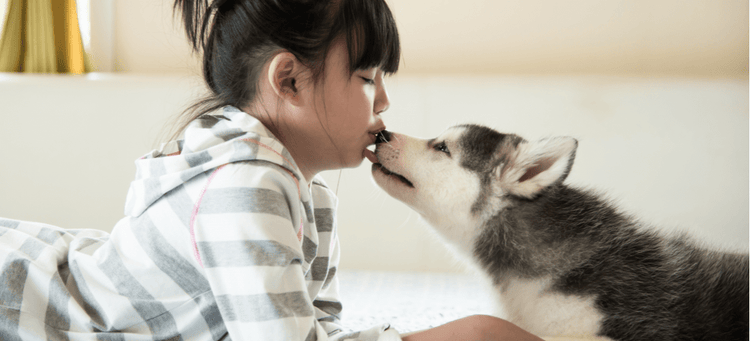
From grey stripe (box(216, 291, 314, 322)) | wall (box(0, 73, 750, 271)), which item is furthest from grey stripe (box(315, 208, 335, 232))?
wall (box(0, 73, 750, 271))

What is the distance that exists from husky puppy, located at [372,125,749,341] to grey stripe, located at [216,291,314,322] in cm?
41

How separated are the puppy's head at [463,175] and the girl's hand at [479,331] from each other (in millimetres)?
324

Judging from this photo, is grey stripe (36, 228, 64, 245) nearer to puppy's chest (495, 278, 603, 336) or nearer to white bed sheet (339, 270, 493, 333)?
white bed sheet (339, 270, 493, 333)

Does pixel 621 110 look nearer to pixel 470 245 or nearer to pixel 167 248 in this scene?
pixel 470 245

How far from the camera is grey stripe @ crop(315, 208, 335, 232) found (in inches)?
47.5

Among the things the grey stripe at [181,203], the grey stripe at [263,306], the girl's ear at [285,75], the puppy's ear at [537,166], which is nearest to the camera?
the grey stripe at [263,306]

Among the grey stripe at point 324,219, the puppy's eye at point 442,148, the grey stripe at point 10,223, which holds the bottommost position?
the grey stripe at point 10,223

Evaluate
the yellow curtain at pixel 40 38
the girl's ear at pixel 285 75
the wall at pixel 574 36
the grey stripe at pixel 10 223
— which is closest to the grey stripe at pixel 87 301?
the grey stripe at pixel 10 223

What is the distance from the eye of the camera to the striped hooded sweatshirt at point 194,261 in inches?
30.3

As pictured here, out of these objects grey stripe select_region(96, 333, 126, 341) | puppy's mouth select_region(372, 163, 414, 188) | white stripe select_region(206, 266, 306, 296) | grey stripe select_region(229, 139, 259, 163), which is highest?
grey stripe select_region(229, 139, 259, 163)

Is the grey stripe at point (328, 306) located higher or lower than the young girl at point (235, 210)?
lower

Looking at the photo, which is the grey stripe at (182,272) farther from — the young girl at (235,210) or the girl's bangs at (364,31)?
the girl's bangs at (364,31)

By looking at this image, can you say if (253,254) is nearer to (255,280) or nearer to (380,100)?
(255,280)

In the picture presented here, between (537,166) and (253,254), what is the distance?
62 cm
